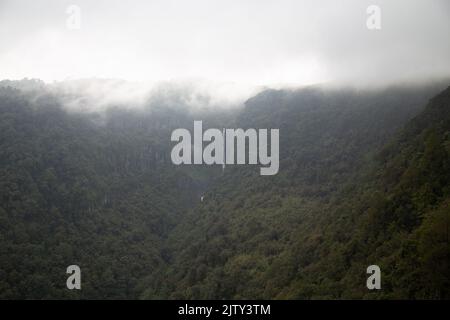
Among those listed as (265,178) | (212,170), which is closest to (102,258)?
(265,178)

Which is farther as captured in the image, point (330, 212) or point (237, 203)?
point (237, 203)

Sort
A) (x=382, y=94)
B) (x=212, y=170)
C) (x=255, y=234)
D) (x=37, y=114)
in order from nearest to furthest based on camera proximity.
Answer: (x=255, y=234) → (x=382, y=94) → (x=37, y=114) → (x=212, y=170)

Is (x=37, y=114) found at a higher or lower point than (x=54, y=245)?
higher

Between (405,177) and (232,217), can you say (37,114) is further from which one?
(405,177)

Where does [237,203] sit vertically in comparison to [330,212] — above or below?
above

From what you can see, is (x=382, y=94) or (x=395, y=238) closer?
(x=395, y=238)

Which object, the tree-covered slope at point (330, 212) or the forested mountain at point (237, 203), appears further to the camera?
the forested mountain at point (237, 203)

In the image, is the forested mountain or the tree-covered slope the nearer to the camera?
the tree-covered slope

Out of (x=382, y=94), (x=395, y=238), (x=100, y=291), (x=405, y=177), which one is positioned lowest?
(x=100, y=291)
